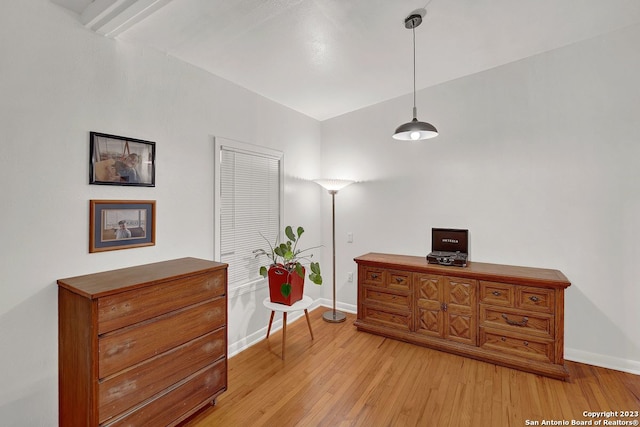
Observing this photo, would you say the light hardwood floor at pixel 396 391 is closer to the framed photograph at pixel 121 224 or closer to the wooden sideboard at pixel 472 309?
the wooden sideboard at pixel 472 309

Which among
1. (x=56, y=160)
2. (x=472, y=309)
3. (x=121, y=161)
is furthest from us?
(x=472, y=309)

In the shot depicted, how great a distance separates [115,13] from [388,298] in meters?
3.28

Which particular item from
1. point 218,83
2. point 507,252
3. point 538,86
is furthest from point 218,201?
point 538,86

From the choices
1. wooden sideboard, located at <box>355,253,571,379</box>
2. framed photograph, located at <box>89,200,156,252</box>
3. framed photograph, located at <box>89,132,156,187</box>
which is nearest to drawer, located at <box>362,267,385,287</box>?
wooden sideboard, located at <box>355,253,571,379</box>

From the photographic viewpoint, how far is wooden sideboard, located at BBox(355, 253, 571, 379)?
245 centimetres

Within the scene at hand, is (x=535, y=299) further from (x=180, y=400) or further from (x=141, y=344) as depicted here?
(x=141, y=344)

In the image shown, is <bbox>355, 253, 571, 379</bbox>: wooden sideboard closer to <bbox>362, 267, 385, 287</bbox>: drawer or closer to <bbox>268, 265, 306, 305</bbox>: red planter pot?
<bbox>362, 267, 385, 287</bbox>: drawer

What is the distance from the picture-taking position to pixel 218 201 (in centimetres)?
276

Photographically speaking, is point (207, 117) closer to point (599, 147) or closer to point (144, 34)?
point (144, 34)

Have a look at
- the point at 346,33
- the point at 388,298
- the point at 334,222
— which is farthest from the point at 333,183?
the point at 346,33

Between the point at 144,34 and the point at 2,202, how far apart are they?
1.42 metres

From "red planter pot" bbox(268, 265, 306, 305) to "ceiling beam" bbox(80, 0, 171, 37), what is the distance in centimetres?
223

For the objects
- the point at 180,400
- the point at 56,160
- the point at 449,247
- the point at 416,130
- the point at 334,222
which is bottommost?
the point at 180,400

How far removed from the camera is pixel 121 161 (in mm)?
2080
